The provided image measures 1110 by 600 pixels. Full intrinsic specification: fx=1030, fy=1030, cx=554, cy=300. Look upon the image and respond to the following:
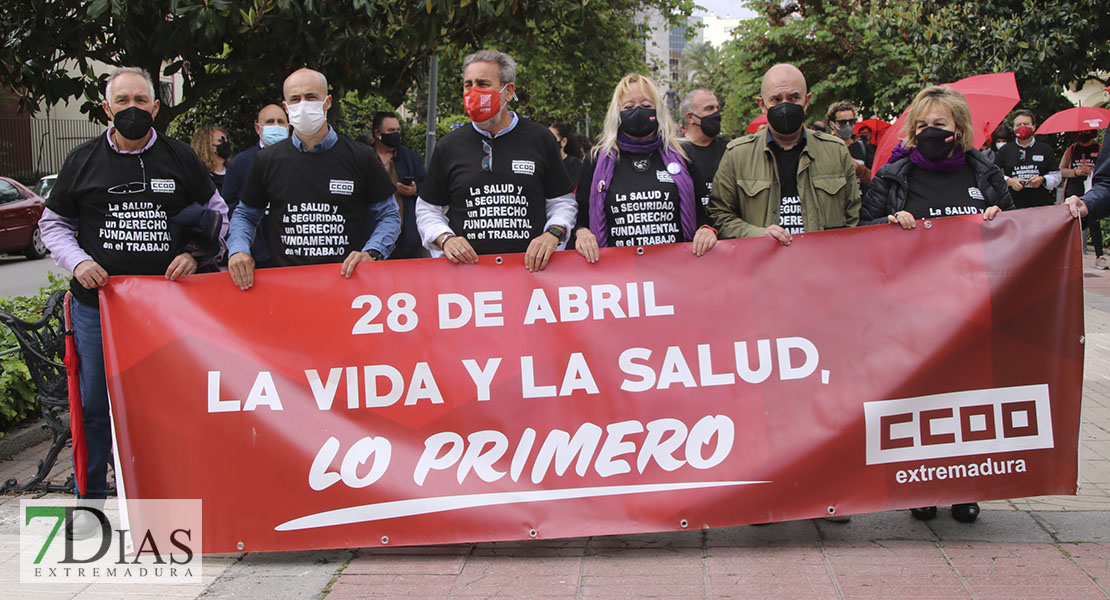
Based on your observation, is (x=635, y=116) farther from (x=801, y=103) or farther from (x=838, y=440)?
(x=838, y=440)

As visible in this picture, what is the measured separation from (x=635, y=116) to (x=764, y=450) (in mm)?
1595

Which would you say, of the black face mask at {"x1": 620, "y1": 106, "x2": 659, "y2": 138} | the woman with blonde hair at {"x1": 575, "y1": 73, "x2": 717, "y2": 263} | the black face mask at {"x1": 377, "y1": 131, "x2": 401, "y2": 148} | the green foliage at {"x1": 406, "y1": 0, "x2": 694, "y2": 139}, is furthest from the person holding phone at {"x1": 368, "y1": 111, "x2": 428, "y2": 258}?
the green foliage at {"x1": 406, "y1": 0, "x2": 694, "y2": 139}

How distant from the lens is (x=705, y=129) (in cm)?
665

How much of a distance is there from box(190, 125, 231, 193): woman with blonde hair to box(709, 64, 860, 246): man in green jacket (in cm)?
403

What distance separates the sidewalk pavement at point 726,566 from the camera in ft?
12.6

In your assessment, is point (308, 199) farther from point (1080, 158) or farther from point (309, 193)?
point (1080, 158)

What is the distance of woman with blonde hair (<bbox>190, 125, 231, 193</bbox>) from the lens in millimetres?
7273

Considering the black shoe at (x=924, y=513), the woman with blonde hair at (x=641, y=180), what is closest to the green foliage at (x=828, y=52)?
the woman with blonde hair at (x=641, y=180)

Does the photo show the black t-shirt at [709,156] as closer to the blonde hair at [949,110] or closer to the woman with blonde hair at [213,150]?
the blonde hair at [949,110]

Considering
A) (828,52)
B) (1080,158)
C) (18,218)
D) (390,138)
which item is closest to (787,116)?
(390,138)

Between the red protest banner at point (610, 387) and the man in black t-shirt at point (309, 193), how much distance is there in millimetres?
344

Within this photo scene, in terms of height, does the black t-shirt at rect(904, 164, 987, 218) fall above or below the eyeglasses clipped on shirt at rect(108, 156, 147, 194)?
below

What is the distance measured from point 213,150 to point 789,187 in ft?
14.3

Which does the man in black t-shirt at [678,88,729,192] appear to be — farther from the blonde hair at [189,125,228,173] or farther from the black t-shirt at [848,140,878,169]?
the blonde hair at [189,125,228,173]
